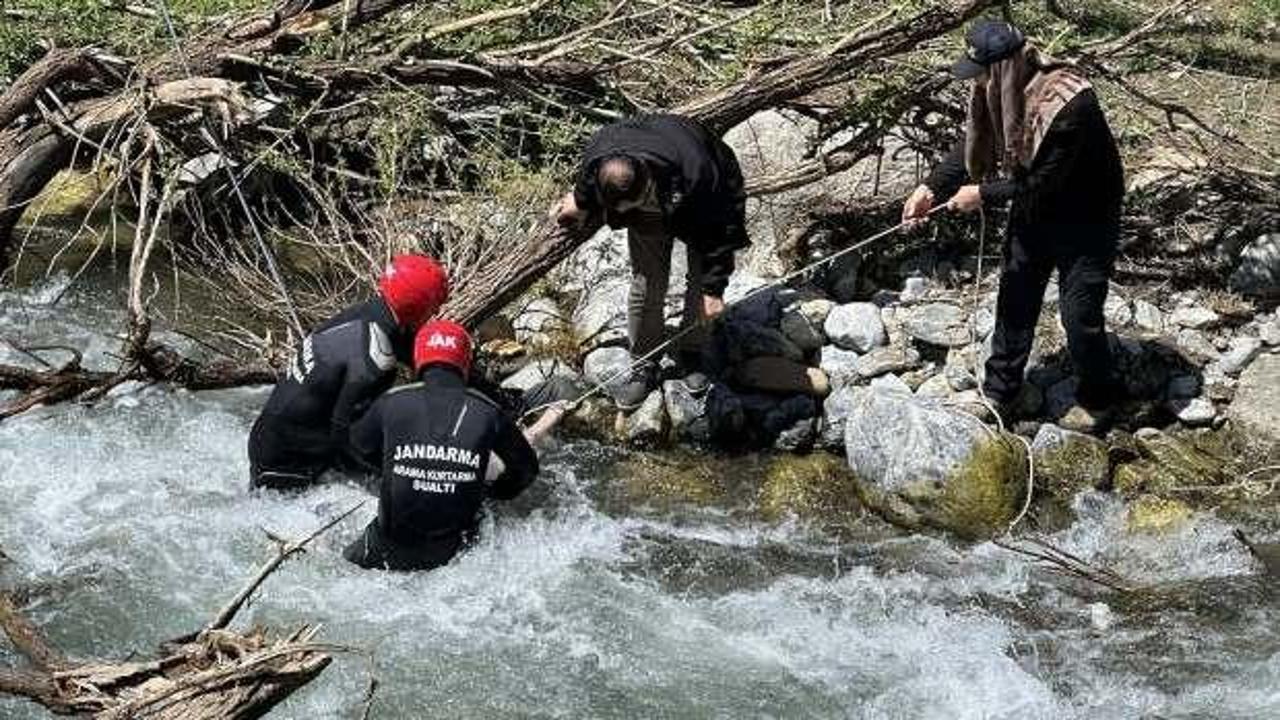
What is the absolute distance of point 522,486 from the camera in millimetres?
5727

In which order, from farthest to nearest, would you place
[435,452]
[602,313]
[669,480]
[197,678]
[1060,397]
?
1. [602,313]
2. [1060,397]
3. [669,480]
4. [435,452]
5. [197,678]

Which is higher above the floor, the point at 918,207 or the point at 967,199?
the point at 967,199

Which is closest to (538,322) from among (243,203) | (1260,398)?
(243,203)

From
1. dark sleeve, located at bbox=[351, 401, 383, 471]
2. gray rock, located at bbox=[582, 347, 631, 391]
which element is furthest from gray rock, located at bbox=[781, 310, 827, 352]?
dark sleeve, located at bbox=[351, 401, 383, 471]

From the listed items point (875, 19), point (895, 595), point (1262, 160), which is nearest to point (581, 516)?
point (895, 595)

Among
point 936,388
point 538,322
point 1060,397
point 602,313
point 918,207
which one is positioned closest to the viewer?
point 918,207

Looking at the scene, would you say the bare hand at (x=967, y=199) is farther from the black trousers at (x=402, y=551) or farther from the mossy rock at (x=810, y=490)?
the black trousers at (x=402, y=551)

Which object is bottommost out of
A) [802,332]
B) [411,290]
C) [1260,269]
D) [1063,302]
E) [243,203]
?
[802,332]

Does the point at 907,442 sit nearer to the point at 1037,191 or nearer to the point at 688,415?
the point at 688,415

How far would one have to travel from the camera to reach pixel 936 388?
7.04 metres

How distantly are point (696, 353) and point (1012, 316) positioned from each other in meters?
1.44

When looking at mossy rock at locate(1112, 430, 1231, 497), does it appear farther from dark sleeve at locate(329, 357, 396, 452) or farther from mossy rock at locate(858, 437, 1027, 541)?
dark sleeve at locate(329, 357, 396, 452)

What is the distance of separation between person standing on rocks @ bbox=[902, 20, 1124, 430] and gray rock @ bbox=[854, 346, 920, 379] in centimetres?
53

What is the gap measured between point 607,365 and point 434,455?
1953 millimetres
